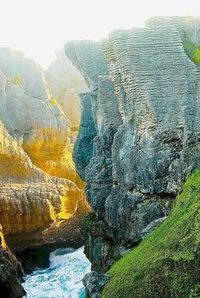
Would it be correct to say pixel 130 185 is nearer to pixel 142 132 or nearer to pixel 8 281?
pixel 142 132

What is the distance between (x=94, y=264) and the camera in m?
22.1

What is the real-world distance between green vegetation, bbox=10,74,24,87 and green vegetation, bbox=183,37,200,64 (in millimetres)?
28137

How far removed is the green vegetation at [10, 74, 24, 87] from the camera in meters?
46.0

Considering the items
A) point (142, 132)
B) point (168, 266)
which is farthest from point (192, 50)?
point (168, 266)

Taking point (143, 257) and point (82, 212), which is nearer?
point (143, 257)

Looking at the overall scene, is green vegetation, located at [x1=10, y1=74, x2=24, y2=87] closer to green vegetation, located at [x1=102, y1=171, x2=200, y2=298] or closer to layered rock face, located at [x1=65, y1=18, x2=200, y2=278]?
layered rock face, located at [x1=65, y1=18, x2=200, y2=278]

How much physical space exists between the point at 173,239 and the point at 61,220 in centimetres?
2552

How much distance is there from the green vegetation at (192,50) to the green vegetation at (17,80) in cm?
2814

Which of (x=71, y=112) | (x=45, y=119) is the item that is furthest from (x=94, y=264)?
(x=71, y=112)

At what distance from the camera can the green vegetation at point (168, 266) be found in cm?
939

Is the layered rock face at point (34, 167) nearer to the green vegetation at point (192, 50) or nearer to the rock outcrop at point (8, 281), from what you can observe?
the rock outcrop at point (8, 281)

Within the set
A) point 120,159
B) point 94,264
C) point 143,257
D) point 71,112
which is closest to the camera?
point 143,257

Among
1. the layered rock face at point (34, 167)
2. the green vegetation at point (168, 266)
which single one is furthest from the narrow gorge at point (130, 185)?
the layered rock face at point (34, 167)

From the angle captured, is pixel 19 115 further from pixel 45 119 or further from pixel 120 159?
pixel 120 159
